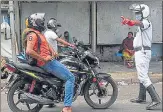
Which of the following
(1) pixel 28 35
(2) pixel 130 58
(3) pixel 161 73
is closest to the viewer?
(1) pixel 28 35

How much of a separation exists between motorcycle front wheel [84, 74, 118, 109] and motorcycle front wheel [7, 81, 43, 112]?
0.87 m

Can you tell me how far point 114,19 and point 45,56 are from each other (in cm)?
631

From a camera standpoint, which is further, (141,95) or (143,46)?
(141,95)

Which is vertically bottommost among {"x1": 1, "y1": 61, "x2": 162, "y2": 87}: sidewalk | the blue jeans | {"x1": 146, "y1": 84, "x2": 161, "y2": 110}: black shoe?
{"x1": 146, "y1": 84, "x2": 161, "y2": 110}: black shoe

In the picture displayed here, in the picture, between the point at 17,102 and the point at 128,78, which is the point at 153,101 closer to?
the point at 17,102

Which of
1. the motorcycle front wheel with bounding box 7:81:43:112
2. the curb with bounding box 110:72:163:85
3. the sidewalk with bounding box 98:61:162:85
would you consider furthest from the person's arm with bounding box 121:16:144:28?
the curb with bounding box 110:72:163:85

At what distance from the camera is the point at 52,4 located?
11.6 metres

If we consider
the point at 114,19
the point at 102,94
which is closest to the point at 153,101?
the point at 102,94

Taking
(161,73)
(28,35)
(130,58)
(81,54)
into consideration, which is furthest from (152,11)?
(28,35)

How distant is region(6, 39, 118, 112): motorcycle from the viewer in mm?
5997

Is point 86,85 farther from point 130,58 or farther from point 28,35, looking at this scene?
point 130,58

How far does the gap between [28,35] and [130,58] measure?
582 centimetres

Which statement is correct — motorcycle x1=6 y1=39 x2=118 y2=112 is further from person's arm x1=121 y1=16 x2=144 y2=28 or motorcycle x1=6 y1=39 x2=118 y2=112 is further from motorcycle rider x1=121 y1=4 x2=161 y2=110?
person's arm x1=121 y1=16 x2=144 y2=28

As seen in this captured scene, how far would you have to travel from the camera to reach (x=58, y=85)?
242 inches
